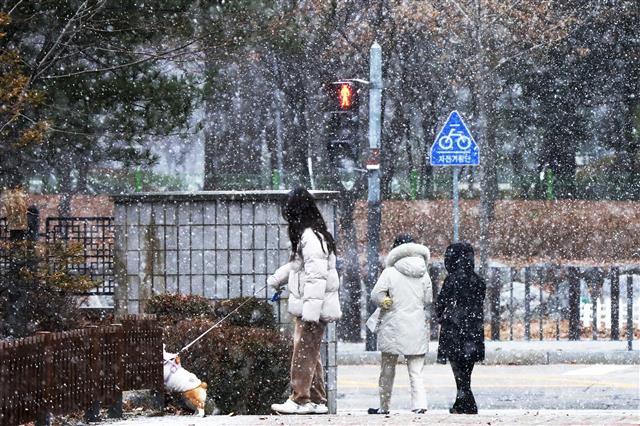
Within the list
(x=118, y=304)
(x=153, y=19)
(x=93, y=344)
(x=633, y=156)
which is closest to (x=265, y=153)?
(x=633, y=156)

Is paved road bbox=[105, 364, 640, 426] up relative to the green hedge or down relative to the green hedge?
down

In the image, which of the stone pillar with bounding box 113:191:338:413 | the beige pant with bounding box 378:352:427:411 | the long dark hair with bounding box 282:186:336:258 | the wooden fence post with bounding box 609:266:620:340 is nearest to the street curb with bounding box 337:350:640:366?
the wooden fence post with bounding box 609:266:620:340

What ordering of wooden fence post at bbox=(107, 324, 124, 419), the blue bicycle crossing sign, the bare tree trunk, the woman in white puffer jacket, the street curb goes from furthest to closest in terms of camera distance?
1. the bare tree trunk
2. the blue bicycle crossing sign
3. the street curb
4. the woman in white puffer jacket
5. wooden fence post at bbox=(107, 324, 124, 419)

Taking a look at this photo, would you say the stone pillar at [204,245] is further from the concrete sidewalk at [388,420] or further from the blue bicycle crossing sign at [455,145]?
the blue bicycle crossing sign at [455,145]

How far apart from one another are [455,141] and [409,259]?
7.11m

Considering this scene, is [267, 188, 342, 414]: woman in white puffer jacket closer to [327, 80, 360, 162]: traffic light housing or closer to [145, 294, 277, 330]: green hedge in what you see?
[145, 294, 277, 330]: green hedge

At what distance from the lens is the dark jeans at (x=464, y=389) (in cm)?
1194

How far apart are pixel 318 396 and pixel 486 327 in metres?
12.9

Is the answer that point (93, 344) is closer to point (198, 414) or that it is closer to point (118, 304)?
point (198, 414)

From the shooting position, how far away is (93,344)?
9.89 metres

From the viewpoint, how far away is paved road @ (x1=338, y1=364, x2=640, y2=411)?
14.0m

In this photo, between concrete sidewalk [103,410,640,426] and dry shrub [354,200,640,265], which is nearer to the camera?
concrete sidewalk [103,410,640,426]

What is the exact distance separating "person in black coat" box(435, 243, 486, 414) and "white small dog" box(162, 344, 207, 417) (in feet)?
7.80

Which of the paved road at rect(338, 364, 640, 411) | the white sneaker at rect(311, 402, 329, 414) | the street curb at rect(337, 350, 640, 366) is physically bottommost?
the paved road at rect(338, 364, 640, 411)
